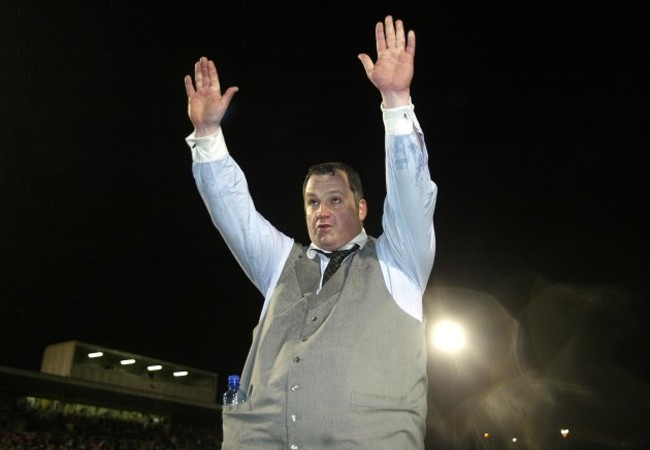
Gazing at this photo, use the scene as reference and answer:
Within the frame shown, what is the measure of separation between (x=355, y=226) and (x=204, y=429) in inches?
1218

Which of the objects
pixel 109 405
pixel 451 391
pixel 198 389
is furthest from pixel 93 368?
pixel 451 391

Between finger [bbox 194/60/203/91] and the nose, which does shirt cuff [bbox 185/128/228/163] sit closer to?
finger [bbox 194/60/203/91]

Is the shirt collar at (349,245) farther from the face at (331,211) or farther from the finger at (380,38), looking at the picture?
the finger at (380,38)

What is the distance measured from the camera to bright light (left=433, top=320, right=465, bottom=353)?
38.3 ft

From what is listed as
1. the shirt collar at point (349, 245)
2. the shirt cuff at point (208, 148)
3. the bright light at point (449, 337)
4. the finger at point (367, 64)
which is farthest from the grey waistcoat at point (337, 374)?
the bright light at point (449, 337)

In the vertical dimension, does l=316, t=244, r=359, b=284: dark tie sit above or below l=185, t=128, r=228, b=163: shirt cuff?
below

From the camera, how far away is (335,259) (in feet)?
8.96

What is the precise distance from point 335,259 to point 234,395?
812 mm

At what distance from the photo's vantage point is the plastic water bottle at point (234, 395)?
2.52m

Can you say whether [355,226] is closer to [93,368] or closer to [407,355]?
[407,355]

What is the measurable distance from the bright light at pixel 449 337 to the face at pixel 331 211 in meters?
9.44

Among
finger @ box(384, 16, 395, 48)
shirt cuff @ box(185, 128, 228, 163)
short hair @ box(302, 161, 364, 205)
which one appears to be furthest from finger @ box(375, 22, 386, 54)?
shirt cuff @ box(185, 128, 228, 163)

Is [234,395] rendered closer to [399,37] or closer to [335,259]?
[335,259]

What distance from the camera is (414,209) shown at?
241 cm
